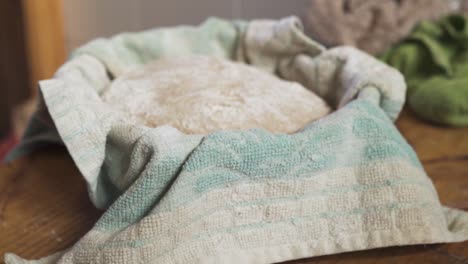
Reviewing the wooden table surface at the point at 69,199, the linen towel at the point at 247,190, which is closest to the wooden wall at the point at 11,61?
the wooden table surface at the point at 69,199

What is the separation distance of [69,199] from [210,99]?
202 millimetres

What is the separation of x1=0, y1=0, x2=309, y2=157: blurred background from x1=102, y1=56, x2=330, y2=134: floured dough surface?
0.41 meters

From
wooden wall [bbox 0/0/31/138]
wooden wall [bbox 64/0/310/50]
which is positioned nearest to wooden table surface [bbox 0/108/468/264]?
wooden wall [bbox 64/0/310/50]

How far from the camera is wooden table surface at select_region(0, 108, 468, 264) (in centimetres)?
47

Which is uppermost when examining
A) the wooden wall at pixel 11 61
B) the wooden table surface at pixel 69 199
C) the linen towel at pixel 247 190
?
the linen towel at pixel 247 190

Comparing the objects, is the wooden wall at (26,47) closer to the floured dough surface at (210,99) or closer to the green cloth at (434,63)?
the floured dough surface at (210,99)

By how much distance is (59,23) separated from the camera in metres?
1.38

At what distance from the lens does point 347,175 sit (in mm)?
471

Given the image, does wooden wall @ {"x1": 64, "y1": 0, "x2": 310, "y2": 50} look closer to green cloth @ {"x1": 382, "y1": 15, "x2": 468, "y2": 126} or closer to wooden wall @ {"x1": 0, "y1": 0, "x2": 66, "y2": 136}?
wooden wall @ {"x1": 0, "y1": 0, "x2": 66, "y2": 136}

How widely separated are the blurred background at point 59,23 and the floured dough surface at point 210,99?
16.1 inches

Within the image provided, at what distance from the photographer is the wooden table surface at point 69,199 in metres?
0.47

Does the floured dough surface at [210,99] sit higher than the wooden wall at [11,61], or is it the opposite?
the floured dough surface at [210,99]

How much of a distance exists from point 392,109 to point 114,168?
1.11ft

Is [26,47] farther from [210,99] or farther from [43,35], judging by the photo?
[210,99]
